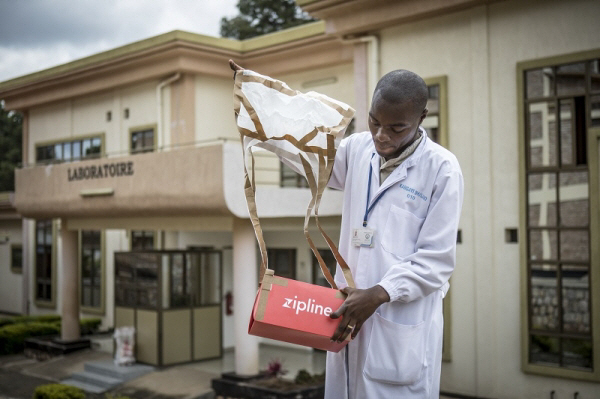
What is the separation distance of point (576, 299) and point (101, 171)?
28.4 ft

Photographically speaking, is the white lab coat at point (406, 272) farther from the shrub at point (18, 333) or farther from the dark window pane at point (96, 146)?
the dark window pane at point (96, 146)

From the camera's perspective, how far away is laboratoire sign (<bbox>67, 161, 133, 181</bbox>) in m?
13.3

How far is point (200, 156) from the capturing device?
11.6 m

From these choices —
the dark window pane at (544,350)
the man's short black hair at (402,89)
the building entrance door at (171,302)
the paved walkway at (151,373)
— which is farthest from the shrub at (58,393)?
the man's short black hair at (402,89)

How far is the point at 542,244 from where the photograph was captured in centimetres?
1006

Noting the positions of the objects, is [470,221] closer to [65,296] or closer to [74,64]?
[65,296]

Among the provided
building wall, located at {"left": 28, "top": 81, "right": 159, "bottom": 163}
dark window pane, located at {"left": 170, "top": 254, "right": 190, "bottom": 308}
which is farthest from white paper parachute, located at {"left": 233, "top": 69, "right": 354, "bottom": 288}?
building wall, located at {"left": 28, "top": 81, "right": 159, "bottom": 163}

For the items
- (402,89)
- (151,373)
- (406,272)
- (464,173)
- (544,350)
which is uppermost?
(464,173)

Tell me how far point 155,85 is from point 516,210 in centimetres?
970

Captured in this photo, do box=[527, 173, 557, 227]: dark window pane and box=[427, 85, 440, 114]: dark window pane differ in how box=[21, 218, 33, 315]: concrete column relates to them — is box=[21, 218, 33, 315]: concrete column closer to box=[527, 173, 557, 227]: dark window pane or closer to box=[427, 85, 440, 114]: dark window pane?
box=[427, 85, 440, 114]: dark window pane

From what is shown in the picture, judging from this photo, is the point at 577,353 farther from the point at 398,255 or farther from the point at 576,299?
the point at 398,255

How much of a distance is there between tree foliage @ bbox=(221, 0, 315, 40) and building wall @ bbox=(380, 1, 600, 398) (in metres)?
18.1

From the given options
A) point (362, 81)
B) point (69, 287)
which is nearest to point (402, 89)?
point (362, 81)

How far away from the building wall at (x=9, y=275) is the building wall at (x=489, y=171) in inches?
623
